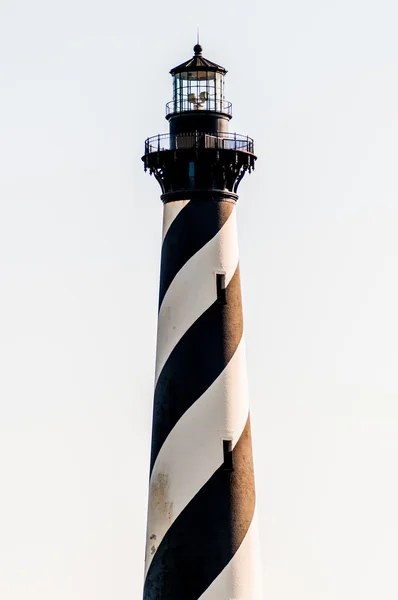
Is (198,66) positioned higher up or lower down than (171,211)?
higher up

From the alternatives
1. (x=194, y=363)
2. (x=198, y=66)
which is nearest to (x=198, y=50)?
(x=198, y=66)

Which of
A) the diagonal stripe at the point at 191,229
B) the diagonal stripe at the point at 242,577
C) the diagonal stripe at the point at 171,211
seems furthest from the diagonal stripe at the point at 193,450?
the diagonal stripe at the point at 171,211

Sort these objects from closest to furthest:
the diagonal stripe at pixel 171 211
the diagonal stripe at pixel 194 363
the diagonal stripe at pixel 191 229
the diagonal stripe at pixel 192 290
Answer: the diagonal stripe at pixel 194 363, the diagonal stripe at pixel 192 290, the diagonal stripe at pixel 191 229, the diagonal stripe at pixel 171 211

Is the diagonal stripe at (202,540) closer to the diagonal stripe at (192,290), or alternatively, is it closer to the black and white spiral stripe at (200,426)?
the black and white spiral stripe at (200,426)

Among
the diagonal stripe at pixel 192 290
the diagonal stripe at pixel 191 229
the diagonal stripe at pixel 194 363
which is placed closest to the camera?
the diagonal stripe at pixel 194 363

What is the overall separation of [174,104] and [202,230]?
2.80 meters

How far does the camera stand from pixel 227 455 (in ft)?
103

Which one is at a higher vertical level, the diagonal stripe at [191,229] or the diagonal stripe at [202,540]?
the diagonal stripe at [191,229]

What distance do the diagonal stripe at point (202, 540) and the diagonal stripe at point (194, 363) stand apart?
1464mm

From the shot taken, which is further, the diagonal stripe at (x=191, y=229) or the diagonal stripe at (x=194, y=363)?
the diagonal stripe at (x=191, y=229)

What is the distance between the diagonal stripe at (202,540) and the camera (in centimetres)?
3109

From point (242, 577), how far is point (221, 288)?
5.63m

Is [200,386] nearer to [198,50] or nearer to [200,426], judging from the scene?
[200,426]

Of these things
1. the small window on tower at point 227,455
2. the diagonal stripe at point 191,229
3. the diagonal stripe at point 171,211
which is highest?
the diagonal stripe at point 171,211
